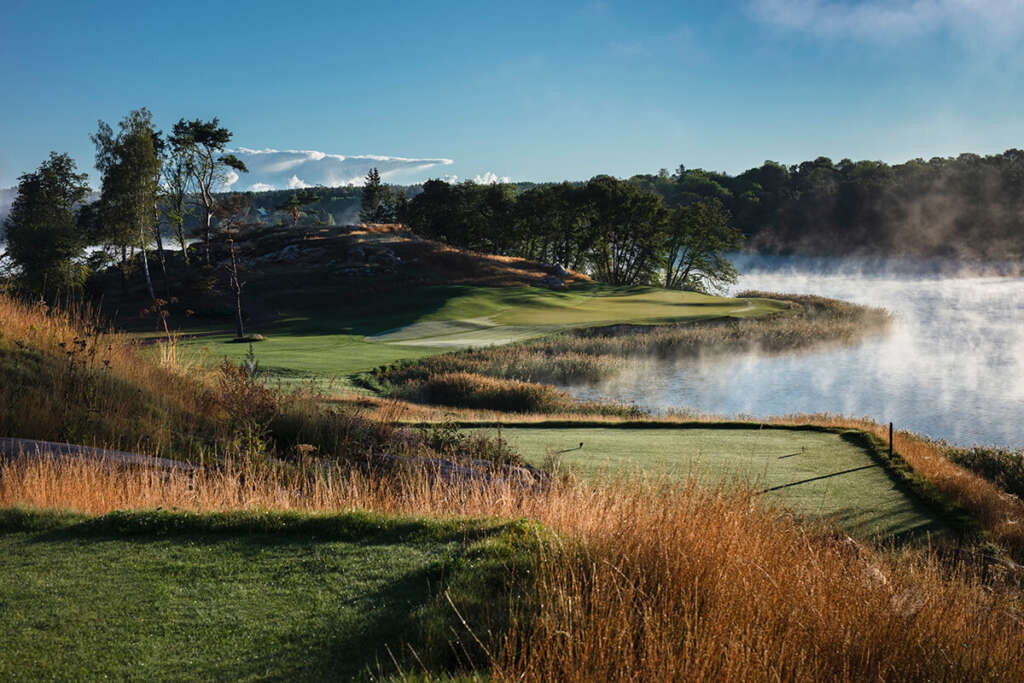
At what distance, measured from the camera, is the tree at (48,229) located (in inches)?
2050

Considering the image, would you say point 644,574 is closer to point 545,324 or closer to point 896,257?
point 545,324

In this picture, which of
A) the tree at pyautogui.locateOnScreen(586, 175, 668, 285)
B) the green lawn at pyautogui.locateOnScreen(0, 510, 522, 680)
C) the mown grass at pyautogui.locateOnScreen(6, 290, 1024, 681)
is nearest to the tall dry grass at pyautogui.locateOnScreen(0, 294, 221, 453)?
the mown grass at pyautogui.locateOnScreen(6, 290, 1024, 681)

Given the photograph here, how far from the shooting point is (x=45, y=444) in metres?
9.11

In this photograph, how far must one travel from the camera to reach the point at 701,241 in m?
87.6

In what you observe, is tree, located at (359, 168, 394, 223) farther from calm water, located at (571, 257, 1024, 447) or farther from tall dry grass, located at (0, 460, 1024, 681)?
tall dry grass, located at (0, 460, 1024, 681)

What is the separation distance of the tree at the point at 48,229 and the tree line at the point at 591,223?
130 ft

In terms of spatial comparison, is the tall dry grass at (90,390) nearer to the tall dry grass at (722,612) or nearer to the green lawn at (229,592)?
the green lawn at (229,592)

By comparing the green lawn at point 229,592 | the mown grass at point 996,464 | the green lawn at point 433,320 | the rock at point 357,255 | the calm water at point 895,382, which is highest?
the rock at point 357,255

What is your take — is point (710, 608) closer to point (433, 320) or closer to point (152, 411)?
point (152, 411)

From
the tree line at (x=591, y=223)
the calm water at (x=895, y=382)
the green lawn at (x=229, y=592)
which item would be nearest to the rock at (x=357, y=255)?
the tree line at (x=591, y=223)

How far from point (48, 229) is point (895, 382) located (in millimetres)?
58881

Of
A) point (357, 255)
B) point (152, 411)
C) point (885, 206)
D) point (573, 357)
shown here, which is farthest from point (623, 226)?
point (152, 411)

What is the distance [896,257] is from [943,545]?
110 metres

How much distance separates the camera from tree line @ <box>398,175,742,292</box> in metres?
83.2
